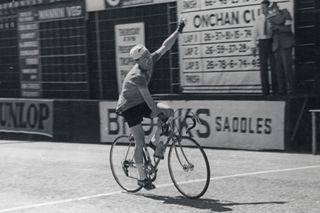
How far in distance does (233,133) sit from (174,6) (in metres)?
4.46

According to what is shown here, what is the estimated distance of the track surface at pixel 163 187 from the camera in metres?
7.68

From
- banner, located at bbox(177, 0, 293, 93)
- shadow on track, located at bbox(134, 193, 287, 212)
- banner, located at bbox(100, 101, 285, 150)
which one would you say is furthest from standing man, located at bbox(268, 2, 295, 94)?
shadow on track, located at bbox(134, 193, 287, 212)

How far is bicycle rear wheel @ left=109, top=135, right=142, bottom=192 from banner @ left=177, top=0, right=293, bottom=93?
6.25 m

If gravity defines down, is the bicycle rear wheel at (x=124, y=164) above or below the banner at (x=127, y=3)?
below

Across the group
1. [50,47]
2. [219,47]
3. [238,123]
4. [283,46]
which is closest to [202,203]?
[238,123]

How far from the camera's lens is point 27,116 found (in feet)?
58.5

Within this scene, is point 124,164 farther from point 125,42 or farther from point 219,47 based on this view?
point 125,42

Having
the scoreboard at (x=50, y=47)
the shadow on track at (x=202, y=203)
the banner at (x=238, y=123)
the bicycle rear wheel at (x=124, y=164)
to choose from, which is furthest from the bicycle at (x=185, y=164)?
the scoreboard at (x=50, y=47)

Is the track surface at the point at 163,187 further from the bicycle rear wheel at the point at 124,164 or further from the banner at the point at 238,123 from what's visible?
the banner at the point at 238,123

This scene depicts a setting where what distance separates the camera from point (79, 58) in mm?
19281

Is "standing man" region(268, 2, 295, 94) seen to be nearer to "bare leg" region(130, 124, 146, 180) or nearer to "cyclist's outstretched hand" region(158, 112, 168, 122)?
"bare leg" region(130, 124, 146, 180)

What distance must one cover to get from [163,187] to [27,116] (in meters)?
9.66

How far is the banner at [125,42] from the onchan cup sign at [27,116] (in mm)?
2272

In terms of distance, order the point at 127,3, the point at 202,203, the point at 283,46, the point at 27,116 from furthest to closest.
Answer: the point at 27,116, the point at 127,3, the point at 283,46, the point at 202,203
